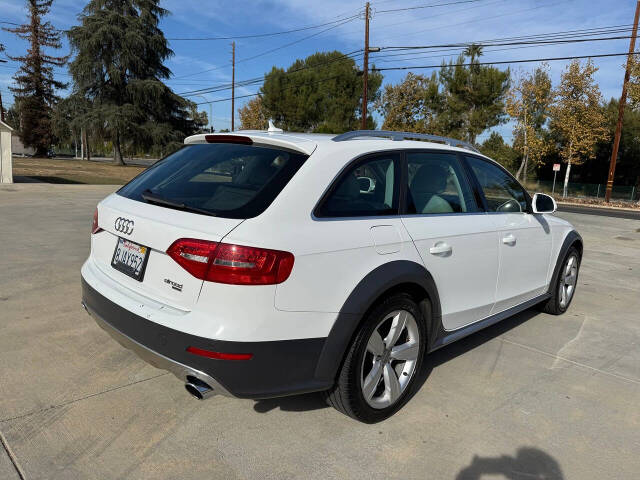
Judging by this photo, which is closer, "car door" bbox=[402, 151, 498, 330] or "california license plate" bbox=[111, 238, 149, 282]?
"california license plate" bbox=[111, 238, 149, 282]

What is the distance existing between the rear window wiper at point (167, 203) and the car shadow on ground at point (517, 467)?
179cm

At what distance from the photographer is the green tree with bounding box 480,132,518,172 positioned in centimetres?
4215

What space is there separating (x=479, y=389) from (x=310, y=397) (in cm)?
114

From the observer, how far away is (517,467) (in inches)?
96.0

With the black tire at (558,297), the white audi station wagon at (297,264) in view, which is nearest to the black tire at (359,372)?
the white audi station wagon at (297,264)

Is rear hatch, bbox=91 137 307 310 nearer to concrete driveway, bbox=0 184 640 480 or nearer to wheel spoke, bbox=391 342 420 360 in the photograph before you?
concrete driveway, bbox=0 184 640 480

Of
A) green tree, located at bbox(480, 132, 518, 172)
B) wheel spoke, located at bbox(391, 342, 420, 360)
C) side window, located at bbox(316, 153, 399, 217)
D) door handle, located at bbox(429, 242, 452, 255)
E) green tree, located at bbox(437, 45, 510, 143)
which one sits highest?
green tree, located at bbox(437, 45, 510, 143)

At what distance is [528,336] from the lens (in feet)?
14.0

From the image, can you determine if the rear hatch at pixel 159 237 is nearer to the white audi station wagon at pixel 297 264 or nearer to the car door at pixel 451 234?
the white audi station wagon at pixel 297 264

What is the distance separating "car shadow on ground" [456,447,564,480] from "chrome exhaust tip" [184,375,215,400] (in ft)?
4.15

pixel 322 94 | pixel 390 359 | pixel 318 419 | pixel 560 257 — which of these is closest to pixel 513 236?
pixel 560 257

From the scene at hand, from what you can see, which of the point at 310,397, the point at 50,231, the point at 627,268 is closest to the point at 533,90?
the point at 627,268

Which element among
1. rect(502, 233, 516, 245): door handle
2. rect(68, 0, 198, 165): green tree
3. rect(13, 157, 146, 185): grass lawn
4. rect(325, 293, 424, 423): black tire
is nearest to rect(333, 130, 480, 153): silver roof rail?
rect(502, 233, 516, 245): door handle

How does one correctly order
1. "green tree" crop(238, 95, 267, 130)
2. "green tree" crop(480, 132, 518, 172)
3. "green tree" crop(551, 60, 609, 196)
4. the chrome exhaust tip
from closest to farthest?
the chrome exhaust tip
"green tree" crop(551, 60, 609, 196)
"green tree" crop(480, 132, 518, 172)
"green tree" crop(238, 95, 267, 130)
